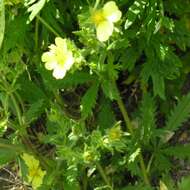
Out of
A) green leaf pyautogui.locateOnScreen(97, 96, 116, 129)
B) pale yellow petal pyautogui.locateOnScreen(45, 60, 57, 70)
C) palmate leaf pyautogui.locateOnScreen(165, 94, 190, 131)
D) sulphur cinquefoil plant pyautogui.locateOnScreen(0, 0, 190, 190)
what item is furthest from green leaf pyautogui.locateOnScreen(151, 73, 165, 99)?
pale yellow petal pyautogui.locateOnScreen(45, 60, 57, 70)

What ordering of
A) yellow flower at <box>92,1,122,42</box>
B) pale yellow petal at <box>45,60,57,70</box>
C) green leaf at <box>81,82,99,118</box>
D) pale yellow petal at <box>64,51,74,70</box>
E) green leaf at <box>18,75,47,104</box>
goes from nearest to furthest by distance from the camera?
yellow flower at <box>92,1,122,42</box>
pale yellow petal at <box>64,51,74,70</box>
pale yellow petal at <box>45,60,57,70</box>
green leaf at <box>81,82,99,118</box>
green leaf at <box>18,75,47,104</box>

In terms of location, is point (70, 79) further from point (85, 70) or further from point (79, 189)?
point (79, 189)

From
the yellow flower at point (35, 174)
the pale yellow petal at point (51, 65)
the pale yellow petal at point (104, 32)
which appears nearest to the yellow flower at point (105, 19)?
the pale yellow petal at point (104, 32)

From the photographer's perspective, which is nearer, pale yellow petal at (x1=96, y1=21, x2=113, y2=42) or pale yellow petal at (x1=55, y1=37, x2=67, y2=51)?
pale yellow petal at (x1=96, y1=21, x2=113, y2=42)

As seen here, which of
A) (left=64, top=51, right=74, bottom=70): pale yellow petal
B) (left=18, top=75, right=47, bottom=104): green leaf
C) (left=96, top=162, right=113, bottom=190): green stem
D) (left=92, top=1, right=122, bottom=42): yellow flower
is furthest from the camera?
(left=18, top=75, right=47, bottom=104): green leaf

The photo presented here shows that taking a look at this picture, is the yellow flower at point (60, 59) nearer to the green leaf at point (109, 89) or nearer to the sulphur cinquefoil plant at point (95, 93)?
the sulphur cinquefoil plant at point (95, 93)

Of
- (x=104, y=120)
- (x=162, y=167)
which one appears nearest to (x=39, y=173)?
(x=104, y=120)

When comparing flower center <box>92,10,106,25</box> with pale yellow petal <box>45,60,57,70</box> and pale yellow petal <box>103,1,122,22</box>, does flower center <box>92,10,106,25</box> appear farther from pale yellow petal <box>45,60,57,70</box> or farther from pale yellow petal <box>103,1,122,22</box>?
pale yellow petal <box>45,60,57,70</box>
